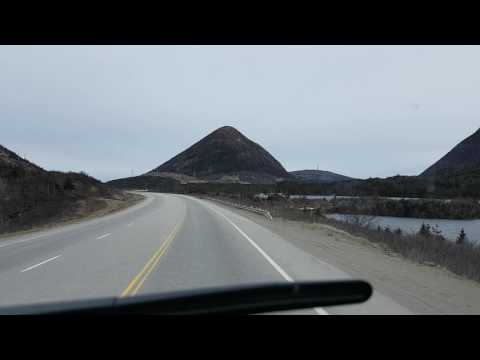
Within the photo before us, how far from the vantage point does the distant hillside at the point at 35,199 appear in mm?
36306

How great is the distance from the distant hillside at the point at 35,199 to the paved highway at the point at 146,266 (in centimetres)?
1452

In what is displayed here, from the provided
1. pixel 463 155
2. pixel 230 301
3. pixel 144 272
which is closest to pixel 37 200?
pixel 144 272

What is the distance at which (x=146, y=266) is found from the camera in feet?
38.8

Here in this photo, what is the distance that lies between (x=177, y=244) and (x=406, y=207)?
48484mm

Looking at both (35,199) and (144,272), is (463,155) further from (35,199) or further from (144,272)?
(144,272)

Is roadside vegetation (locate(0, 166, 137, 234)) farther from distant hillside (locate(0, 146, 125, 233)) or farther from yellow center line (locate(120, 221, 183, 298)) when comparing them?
yellow center line (locate(120, 221, 183, 298))

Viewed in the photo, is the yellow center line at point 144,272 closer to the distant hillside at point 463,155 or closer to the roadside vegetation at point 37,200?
the roadside vegetation at point 37,200

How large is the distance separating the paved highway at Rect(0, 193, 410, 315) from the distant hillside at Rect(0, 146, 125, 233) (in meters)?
14.5

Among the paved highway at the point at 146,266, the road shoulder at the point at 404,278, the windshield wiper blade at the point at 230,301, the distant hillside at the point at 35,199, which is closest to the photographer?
the windshield wiper blade at the point at 230,301

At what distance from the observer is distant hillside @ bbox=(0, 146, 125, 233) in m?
36.3

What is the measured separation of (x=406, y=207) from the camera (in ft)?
196

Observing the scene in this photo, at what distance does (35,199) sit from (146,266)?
1359 inches

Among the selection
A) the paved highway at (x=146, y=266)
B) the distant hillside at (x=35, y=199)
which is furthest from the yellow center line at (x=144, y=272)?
the distant hillside at (x=35, y=199)
